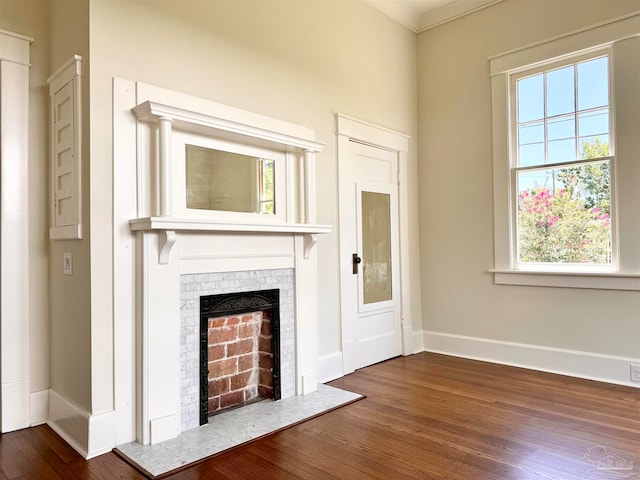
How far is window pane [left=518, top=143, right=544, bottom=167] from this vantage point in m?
3.97

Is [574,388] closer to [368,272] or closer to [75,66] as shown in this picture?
[368,272]

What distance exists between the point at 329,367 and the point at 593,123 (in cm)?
299

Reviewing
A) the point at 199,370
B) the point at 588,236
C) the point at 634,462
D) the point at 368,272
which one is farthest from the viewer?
the point at 368,272

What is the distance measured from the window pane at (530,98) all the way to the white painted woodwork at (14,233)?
393 centimetres

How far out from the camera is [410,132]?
15.4 ft

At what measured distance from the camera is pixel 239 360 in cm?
310

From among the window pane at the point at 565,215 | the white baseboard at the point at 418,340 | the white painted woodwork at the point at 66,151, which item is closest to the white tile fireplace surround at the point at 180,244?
the white painted woodwork at the point at 66,151

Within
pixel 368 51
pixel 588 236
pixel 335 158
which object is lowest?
pixel 588 236

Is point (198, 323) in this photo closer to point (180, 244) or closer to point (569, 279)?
point (180, 244)

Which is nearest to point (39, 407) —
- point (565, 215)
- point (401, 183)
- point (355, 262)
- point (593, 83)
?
point (355, 262)

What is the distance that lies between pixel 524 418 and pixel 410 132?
298 cm

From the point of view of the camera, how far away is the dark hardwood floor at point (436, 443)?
2172 mm

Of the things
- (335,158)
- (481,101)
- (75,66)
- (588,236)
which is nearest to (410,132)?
(481,101)

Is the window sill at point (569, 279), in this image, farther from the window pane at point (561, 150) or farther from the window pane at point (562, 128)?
the window pane at point (562, 128)
